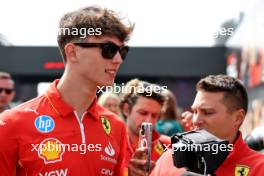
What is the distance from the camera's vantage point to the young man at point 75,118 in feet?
9.36

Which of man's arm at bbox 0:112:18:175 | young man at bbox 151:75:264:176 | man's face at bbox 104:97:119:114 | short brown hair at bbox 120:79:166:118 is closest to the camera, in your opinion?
man's arm at bbox 0:112:18:175

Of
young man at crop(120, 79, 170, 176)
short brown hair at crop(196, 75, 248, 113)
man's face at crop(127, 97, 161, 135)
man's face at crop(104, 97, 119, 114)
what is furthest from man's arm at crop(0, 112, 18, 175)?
man's face at crop(104, 97, 119, 114)

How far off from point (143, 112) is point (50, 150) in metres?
2.07

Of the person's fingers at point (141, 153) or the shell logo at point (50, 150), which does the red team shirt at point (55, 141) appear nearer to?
the shell logo at point (50, 150)

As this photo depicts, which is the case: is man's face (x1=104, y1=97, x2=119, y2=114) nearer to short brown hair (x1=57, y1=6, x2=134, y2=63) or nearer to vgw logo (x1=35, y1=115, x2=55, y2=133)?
short brown hair (x1=57, y1=6, x2=134, y2=63)

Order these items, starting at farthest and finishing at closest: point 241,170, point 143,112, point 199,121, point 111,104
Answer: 1. point 111,104
2. point 143,112
3. point 199,121
4. point 241,170

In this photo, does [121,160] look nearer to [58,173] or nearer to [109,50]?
[58,173]

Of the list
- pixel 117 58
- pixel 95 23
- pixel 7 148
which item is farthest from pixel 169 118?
pixel 7 148

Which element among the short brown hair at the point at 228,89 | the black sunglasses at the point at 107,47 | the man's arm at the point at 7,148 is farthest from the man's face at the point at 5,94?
the man's arm at the point at 7,148

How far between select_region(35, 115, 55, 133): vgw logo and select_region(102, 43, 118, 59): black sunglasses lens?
0.45 m

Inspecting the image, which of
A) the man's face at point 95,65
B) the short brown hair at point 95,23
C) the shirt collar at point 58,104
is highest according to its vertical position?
the short brown hair at point 95,23

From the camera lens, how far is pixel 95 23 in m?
3.08

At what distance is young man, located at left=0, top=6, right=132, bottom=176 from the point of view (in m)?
2.85

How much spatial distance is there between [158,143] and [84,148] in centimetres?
184
